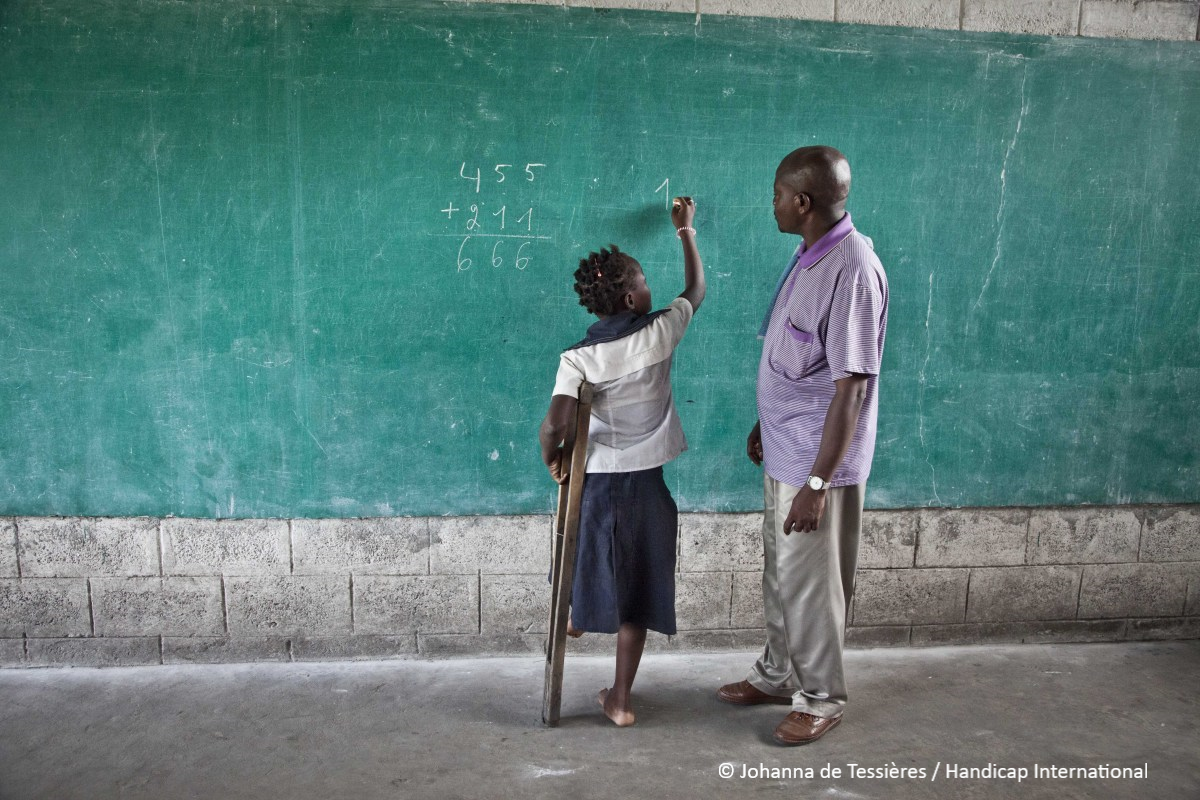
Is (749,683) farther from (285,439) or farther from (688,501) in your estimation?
(285,439)

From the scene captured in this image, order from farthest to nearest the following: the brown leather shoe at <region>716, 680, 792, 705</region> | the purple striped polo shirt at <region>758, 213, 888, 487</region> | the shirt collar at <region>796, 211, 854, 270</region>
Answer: the brown leather shoe at <region>716, 680, 792, 705</region> < the shirt collar at <region>796, 211, 854, 270</region> < the purple striped polo shirt at <region>758, 213, 888, 487</region>

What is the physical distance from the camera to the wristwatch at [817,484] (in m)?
2.70

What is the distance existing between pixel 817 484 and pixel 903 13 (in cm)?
207

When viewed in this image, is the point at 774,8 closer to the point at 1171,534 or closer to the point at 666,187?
the point at 666,187

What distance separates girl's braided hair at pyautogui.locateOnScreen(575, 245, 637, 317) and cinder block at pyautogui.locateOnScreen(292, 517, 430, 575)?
1.31 m

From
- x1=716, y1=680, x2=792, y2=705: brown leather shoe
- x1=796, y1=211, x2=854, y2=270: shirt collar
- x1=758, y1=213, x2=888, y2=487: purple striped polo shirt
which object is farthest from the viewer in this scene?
x1=716, y1=680, x2=792, y2=705: brown leather shoe

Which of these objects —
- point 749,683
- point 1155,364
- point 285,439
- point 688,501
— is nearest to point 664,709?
point 749,683

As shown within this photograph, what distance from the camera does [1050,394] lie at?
3727 millimetres

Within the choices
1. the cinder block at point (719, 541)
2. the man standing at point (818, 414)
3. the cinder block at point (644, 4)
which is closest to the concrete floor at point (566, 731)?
the man standing at point (818, 414)

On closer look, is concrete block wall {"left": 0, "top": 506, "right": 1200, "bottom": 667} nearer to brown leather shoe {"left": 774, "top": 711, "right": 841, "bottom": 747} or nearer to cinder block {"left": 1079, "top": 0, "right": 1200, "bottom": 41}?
brown leather shoe {"left": 774, "top": 711, "right": 841, "bottom": 747}

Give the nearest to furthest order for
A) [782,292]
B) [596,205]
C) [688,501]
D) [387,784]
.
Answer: [387,784]
[782,292]
[596,205]
[688,501]

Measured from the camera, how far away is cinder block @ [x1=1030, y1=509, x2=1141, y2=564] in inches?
149

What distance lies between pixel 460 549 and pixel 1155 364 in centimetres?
322

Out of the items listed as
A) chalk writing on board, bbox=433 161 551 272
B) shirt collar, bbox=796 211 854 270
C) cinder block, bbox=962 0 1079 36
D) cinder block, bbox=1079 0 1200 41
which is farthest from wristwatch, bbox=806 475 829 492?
cinder block, bbox=1079 0 1200 41
